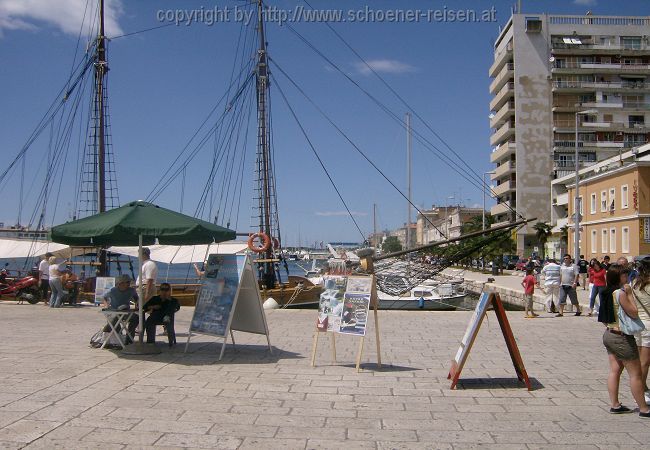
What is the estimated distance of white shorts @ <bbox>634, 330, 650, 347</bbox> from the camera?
6.53 meters

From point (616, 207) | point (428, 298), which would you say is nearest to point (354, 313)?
point (428, 298)

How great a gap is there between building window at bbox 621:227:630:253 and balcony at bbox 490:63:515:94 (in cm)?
3123

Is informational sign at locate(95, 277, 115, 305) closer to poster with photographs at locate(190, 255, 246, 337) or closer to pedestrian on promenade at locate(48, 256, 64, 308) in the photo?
pedestrian on promenade at locate(48, 256, 64, 308)

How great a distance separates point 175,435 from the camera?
5.62m

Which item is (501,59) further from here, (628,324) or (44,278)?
(628,324)

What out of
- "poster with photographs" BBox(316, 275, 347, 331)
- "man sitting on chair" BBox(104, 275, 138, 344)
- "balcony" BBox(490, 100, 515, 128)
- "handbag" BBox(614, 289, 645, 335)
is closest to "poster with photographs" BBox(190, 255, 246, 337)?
"man sitting on chair" BBox(104, 275, 138, 344)

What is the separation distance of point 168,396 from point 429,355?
4843 millimetres

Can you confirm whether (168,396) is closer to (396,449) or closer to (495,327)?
(396,449)

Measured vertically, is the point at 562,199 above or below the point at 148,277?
above

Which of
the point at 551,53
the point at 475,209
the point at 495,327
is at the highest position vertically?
the point at 551,53

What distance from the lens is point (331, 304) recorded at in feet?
30.9

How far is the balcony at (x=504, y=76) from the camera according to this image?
224ft

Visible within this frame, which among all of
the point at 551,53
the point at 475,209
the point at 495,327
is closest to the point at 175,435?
the point at 495,327

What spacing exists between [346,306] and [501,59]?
6672 cm
